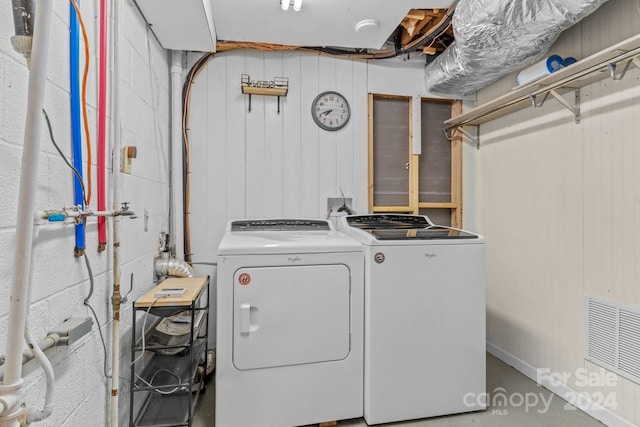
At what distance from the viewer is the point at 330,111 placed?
2.84 meters

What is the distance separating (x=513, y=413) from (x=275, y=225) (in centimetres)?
194

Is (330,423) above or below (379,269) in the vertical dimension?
below

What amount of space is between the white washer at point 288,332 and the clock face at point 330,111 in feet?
4.20

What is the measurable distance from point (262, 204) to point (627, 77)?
8.04 feet

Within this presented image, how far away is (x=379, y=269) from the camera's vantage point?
188 cm

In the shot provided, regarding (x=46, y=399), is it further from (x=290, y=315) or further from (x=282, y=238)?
(x=282, y=238)

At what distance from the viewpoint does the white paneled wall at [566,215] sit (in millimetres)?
1810

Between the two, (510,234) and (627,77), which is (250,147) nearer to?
(510,234)

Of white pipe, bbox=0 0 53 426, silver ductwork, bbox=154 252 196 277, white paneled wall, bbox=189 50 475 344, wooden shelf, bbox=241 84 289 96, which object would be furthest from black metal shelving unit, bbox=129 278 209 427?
wooden shelf, bbox=241 84 289 96

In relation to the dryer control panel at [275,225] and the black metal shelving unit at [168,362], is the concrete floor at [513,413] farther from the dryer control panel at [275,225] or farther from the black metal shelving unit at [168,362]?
the dryer control panel at [275,225]

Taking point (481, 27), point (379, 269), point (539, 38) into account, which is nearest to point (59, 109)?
point (379, 269)

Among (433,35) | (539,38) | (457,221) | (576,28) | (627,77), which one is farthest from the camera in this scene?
(457,221)

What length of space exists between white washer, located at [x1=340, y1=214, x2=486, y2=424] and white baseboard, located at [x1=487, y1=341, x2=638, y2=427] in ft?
1.95

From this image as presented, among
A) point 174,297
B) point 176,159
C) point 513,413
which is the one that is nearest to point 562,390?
point 513,413
